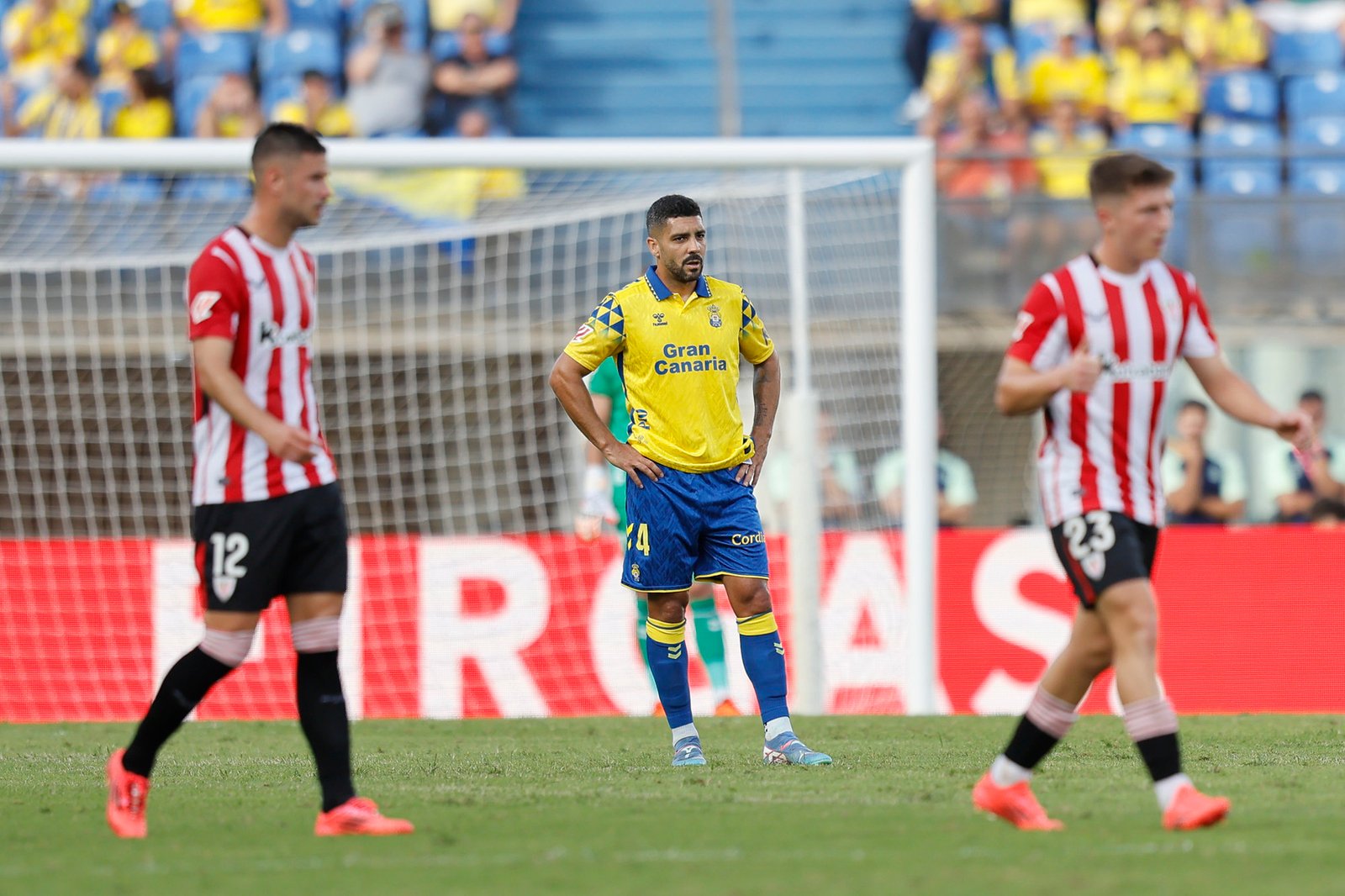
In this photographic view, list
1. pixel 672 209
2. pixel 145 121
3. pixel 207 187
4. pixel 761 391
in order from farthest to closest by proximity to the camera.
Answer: pixel 145 121, pixel 207 187, pixel 761 391, pixel 672 209

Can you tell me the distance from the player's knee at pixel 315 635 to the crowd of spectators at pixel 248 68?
10846mm

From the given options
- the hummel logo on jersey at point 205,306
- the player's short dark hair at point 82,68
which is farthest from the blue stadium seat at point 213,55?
the hummel logo on jersey at point 205,306

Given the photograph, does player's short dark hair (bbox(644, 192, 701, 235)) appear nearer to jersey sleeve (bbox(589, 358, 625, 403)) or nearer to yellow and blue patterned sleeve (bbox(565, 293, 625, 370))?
yellow and blue patterned sleeve (bbox(565, 293, 625, 370))

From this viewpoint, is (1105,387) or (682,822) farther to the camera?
(682,822)

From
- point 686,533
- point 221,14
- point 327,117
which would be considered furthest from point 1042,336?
point 221,14

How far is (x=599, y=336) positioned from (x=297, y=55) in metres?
10.4

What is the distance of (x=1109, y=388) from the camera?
522cm

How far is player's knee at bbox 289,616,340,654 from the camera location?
5352 mm

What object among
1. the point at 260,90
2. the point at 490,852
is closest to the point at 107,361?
the point at 260,90

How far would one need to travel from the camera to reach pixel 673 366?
23.7 ft

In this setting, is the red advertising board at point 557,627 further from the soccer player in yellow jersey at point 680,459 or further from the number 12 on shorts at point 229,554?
the number 12 on shorts at point 229,554

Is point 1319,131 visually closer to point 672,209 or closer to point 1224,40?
point 1224,40

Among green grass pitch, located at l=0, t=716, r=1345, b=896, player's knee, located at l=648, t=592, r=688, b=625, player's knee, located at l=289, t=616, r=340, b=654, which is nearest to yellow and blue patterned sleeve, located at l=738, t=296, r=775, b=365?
player's knee, located at l=648, t=592, r=688, b=625

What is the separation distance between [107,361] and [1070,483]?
Answer: 9.39 metres
